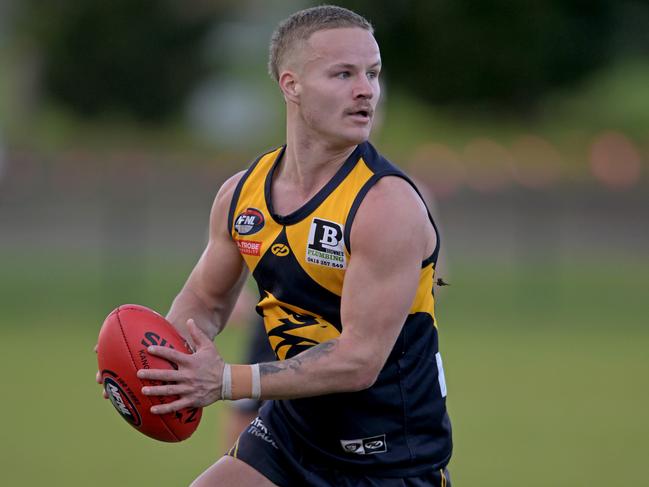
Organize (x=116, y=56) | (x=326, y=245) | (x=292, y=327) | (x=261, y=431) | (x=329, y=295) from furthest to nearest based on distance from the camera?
(x=116, y=56), (x=261, y=431), (x=292, y=327), (x=329, y=295), (x=326, y=245)

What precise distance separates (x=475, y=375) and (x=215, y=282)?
322 inches

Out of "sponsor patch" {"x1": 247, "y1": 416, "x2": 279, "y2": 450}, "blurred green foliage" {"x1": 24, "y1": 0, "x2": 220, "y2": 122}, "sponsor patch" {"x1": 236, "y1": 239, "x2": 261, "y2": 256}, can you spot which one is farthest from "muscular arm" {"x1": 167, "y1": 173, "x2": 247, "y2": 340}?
"blurred green foliage" {"x1": 24, "y1": 0, "x2": 220, "y2": 122}

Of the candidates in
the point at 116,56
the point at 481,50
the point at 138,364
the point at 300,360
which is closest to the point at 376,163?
the point at 300,360

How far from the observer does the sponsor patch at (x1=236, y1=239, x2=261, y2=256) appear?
4449 millimetres

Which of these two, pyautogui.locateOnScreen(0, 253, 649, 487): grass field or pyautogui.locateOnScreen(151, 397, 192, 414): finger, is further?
pyautogui.locateOnScreen(0, 253, 649, 487): grass field

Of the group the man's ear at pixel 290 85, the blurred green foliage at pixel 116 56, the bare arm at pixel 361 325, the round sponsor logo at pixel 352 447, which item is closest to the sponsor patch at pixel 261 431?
the round sponsor logo at pixel 352 447

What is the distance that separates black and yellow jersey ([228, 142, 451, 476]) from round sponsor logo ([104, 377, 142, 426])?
23.2 inches

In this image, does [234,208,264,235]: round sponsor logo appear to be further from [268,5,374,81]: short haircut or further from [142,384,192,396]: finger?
[142,384,192,396]: finger

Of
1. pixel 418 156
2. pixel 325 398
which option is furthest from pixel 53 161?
pixel 325 398

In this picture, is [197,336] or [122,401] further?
[122,401]

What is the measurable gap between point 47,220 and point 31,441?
52.1 ft

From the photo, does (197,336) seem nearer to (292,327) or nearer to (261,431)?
(292,327)

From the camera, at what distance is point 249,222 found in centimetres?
450

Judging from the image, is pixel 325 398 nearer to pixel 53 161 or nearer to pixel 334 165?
pixel 334 165
